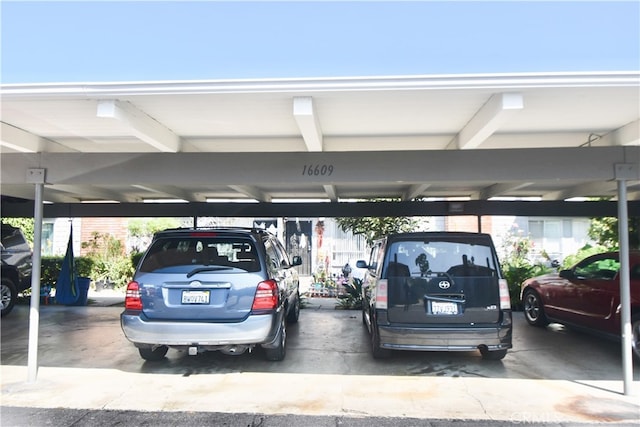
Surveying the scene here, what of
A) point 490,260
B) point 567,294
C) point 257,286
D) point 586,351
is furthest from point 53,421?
point 567,294

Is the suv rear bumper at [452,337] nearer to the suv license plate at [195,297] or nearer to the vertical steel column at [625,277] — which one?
the vertical steel column at [625,277]

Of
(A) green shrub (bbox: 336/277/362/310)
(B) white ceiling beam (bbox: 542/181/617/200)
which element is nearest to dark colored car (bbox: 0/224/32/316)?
(A) green shrub (bbox: 336/277/362/310)

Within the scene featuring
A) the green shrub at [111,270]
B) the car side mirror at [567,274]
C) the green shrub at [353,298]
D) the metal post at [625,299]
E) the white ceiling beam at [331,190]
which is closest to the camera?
the metal post at [625,299]

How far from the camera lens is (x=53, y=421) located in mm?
4031

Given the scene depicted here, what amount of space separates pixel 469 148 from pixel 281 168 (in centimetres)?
234

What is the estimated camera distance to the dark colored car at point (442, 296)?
17.2 feet

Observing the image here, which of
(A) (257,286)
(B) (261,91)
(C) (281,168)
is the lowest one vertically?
(A) (257,286)

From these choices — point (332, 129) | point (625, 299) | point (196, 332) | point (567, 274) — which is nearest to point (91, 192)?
point (196, 332)

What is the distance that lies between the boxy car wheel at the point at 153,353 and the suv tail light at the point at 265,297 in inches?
72.0

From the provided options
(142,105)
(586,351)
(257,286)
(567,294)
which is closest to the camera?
(142,105)

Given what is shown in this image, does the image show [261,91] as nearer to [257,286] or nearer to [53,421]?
[257,286]

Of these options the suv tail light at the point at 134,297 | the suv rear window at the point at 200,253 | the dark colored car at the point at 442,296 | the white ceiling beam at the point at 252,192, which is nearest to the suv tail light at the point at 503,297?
the dark colored car at the point at 442,296

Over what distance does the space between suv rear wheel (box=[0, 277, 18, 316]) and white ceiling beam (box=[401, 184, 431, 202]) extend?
8.90 meters

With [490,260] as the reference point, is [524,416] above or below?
below
